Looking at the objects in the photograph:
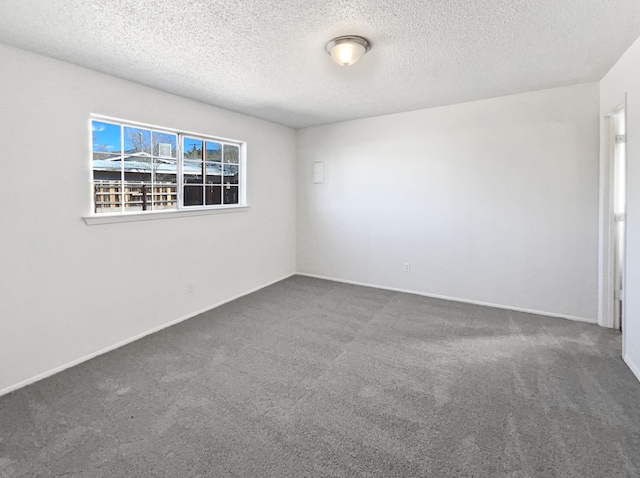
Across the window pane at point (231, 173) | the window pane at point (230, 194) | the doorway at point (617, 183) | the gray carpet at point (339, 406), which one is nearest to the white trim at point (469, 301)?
the gray carpet at point (339, 406)

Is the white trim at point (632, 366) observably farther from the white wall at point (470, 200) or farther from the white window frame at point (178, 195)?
the white window frame at point (178, 195)

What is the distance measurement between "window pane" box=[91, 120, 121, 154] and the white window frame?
36mm

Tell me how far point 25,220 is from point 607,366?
4502 millimetres

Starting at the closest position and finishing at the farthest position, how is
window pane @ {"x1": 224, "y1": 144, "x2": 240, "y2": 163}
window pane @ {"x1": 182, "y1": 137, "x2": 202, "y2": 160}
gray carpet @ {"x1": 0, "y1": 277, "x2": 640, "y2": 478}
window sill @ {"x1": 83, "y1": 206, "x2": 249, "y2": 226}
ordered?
gray carpet @ {"x1": 0, "y1": 277, "x2": 640, "y2": 478} → window sill @ {"x1": 83, "y1": 206, "x2": 249, "y2": 226} → window pane @ {"x1": 182, "y1": 137, "x2": 202, "y2": 160} → window pane @ {"x1": 224, "y1": 144, "x2": 240, "y2": 163}

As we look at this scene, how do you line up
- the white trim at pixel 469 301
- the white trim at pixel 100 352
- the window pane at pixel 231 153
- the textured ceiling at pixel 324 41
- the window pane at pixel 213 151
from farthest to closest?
1. the window pane at pixel 231 153
2. the window pane at pixel 213 151
3. the white trim at pixel 469 301
4. the white trim at pixel 100 352
5. the textured ceiling at pixel 324 41

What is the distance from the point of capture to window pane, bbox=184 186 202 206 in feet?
12.3

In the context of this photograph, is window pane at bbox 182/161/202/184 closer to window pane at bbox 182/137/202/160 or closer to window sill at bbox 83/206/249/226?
window pane at bbox 182/137/202/160

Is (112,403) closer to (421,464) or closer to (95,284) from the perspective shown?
(95,284)

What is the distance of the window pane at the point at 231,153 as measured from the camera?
13.9ft

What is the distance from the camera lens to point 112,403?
2.13 meters

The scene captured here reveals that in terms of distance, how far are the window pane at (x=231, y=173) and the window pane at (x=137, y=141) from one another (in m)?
1.08

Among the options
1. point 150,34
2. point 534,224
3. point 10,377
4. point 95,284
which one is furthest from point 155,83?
point 534,224

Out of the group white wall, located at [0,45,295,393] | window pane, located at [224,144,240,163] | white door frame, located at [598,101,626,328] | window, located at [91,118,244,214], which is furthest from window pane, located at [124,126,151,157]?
white door frame, located at [598,101,626,328]

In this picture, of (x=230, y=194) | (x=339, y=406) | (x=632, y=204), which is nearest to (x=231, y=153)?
(x=230, y=194)
